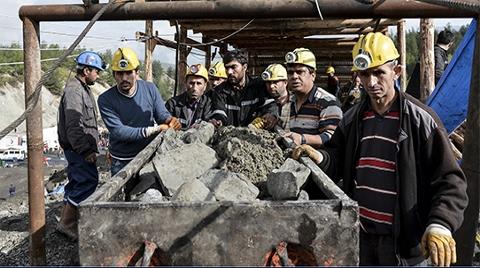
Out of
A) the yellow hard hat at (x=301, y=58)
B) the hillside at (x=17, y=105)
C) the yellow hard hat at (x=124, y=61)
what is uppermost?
the yellow hard hat at (x=301, y=58)

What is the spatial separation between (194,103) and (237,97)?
490mm

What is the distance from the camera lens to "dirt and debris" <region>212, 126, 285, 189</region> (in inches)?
118

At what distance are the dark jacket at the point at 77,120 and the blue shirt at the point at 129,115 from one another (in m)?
0.46

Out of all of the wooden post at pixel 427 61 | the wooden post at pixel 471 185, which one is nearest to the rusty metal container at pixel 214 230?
the wooden post at pixel 471 185

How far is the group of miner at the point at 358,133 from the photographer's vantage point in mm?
2467

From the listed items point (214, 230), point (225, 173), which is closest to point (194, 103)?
point (225, 173)

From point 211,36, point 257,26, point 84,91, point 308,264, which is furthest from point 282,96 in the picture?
point 211,36

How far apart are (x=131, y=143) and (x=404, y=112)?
2.77 meters

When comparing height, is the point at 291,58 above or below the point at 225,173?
above

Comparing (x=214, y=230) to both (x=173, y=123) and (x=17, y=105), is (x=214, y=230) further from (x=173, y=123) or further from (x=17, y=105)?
(x=17, y=105)

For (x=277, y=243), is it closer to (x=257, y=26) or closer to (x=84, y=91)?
(x=84, y=91)

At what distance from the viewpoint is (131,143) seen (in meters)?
4.54

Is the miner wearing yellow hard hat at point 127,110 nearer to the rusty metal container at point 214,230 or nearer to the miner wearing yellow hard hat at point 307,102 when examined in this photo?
the miner wearing yellow hard hat at point 307,102

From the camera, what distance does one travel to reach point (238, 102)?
193 inches
